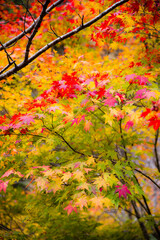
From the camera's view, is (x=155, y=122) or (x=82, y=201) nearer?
(x=155, y=122)

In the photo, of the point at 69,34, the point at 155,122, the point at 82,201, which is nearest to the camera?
the point at 155,122

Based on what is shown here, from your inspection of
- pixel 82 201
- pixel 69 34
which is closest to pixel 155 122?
pixel 82 201

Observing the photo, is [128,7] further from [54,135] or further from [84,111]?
[54,135]

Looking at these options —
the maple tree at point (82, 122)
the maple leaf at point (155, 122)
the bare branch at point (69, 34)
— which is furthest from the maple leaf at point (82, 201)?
the bare branch at point (69, 34)

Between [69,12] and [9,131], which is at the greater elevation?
[69,12]

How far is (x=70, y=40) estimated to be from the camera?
587 cm

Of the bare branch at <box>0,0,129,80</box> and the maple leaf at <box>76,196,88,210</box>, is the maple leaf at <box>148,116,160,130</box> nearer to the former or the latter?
the maple leaf at <box>76,196,88,210</box>

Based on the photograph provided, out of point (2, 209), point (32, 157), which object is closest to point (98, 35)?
point (32, 157)

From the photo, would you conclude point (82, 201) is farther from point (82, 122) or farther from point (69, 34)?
point (69, 34)

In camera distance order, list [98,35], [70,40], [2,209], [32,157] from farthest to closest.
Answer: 1. [70,40]
2. [2,209]
3. [98,35]
4. [32,157]

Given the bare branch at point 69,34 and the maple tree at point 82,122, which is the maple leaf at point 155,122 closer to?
the maple tree at point 82,122

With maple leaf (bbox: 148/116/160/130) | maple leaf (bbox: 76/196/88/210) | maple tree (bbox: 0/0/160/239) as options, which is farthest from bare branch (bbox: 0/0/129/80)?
maple leaf (bbox: 76/196/88/210)

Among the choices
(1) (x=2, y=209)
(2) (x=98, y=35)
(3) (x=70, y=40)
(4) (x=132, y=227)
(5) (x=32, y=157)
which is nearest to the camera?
(5) (x=32, y=157)

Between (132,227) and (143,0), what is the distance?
5586 millimetres
